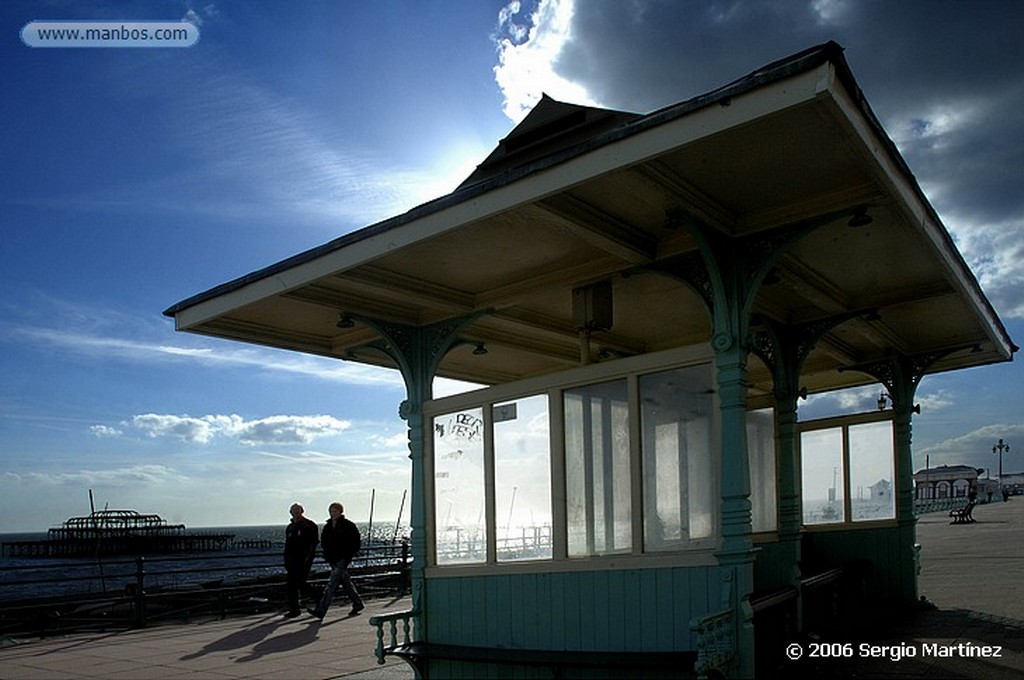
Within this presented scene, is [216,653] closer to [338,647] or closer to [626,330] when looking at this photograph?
[338,647]

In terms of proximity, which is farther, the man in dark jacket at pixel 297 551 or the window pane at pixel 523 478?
the man in dark jacket at pixel 297 551

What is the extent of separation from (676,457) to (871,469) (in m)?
5.77

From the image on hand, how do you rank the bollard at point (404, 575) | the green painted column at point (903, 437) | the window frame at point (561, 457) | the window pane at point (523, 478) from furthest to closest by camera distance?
the bollard at point (404, 575) → the green painted column at point (903, 437) → the window pane at point (523, 478) → the window frame at point (561, 457)

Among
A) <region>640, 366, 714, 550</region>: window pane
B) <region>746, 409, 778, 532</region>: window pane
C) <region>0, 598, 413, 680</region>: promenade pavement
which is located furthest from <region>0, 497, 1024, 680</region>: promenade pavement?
<region>640, 366, 714, 550</region>: window pane

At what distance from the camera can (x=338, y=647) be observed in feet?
36.1

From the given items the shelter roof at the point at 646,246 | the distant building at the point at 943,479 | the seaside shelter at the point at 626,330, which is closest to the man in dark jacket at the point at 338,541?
the shelter roof at the point at 646,246

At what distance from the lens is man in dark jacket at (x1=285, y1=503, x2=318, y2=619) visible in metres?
14.1

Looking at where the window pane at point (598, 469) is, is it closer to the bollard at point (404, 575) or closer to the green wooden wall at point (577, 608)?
the green wooden wall at point (577, 608)

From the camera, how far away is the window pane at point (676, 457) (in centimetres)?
677

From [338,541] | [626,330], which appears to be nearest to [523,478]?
[626,330]

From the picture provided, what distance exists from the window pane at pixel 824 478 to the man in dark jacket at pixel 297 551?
23.4ft

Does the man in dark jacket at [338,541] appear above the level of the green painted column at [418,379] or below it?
below

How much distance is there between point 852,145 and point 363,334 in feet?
18.2

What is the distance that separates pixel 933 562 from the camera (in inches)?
707
